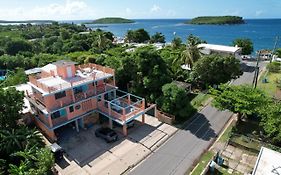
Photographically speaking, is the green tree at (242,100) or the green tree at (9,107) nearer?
the green tree at (9,107)

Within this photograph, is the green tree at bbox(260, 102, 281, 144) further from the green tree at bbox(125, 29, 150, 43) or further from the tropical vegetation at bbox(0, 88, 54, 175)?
the green tree at bbox(125, 29, 150, 43)

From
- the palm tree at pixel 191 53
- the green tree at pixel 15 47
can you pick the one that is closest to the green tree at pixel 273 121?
the palm tree at pixel 191 53

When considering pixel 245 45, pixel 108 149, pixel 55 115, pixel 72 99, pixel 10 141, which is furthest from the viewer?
pixel 245 45

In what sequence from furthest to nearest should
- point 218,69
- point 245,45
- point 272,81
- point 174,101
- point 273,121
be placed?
point 245,45
point 272,81
point 218,69
point 174,101
point 273,121

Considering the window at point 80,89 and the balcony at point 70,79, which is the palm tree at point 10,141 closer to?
the balcony at point 70,79

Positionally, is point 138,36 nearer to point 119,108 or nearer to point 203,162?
point 119,108

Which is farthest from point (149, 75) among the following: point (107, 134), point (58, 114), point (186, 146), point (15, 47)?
point (15, 47)

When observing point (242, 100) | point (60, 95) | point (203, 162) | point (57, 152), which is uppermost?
point (60, 95)
